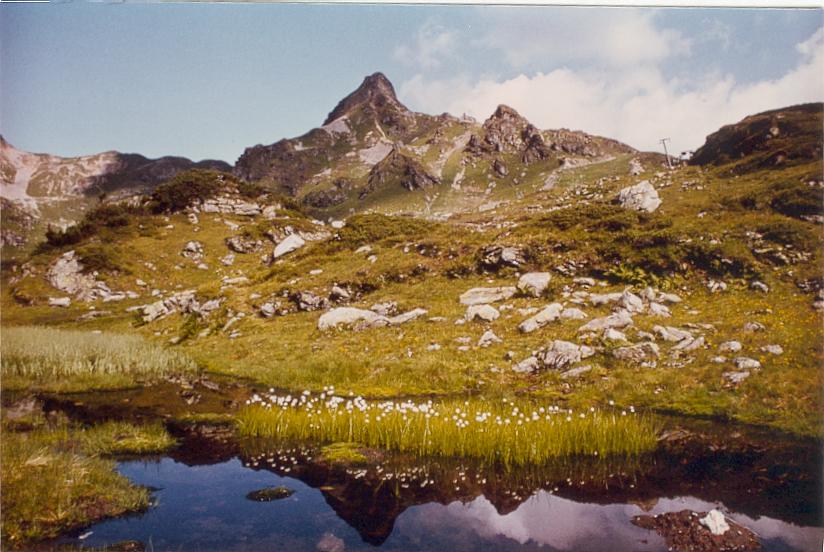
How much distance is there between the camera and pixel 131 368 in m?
14.9

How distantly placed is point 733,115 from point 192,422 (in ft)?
58.5

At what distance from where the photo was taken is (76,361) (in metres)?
14.5

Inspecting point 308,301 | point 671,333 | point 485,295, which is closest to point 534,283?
point 485,295

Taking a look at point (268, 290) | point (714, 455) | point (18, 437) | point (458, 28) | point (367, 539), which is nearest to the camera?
point (367, 539)

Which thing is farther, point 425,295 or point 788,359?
point 425,295

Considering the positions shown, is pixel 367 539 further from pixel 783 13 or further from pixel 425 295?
pixel 783 13

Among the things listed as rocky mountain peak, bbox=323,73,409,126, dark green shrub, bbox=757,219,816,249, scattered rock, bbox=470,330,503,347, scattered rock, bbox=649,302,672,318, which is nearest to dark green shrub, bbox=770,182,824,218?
dark green shrub, bbox=757,219,816,249

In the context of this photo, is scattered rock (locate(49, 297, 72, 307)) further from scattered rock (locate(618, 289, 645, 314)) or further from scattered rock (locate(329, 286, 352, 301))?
scattered rock (locate(618, 289, 645, 314))

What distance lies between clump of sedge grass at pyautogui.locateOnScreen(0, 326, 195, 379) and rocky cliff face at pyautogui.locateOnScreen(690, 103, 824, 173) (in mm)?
19927

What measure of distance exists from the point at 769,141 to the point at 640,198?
744 cm

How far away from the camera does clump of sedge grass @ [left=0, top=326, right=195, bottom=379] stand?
46.1ft

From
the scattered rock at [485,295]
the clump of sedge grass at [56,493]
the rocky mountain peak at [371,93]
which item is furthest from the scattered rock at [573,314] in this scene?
the clump of sedge grass at [56,493]

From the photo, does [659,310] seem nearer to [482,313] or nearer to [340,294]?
[482,313]

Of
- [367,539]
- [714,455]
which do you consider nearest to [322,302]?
[367,539]
